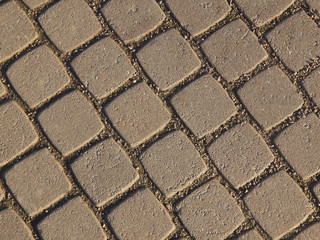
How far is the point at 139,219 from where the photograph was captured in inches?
93.9

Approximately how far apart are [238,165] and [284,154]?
0.98ft

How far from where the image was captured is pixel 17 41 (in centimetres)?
244

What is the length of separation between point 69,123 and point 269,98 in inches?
49.5

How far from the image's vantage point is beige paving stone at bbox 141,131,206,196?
2.41 m

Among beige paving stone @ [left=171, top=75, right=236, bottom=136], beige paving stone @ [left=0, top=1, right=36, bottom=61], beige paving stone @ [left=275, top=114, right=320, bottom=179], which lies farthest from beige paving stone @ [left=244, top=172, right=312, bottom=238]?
beige paving stone @ [left=0, top=1, right=36, bottom=61]

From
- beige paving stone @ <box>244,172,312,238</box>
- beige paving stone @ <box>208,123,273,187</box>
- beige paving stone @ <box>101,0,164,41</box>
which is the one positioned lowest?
beige paving stone @ <box>244,172,312,238</box>

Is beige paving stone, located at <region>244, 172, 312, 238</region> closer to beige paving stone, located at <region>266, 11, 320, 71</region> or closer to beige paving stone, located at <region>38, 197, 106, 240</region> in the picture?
beige paving stone, located at <region>266, 11, 320, 71</region>

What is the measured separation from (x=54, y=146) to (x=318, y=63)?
1.74 metres

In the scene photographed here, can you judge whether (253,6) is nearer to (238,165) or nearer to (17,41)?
(238,165)

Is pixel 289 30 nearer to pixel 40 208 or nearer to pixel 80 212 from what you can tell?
pixel 80 212

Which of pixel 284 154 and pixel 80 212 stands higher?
pixel 80 212

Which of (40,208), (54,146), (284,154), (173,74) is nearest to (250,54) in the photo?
(173,74)

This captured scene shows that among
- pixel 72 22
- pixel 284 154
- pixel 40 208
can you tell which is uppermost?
pixel 72 22

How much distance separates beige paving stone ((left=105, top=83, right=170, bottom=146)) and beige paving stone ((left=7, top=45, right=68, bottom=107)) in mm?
365
